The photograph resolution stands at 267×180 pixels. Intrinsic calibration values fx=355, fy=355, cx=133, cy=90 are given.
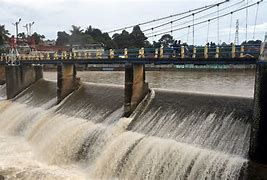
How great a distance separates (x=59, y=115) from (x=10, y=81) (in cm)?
1203

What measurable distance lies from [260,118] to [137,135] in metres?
6.07

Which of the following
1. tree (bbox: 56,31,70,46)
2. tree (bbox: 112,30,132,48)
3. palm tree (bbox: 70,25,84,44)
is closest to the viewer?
tree (bbox: 112,30,132,48)

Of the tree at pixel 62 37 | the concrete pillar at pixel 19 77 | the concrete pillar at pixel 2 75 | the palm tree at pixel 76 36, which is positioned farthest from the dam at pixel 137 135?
the tree at pixel 62 37

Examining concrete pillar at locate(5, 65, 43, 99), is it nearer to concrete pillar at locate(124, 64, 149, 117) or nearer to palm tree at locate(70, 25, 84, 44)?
concrete pillar at locate(124, 64, 149, 117)

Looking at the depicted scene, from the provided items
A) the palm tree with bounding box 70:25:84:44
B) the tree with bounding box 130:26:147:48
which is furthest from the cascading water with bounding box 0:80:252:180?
the palm tree with bounding box 70:25:84:44

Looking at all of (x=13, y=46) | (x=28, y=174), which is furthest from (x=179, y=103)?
(x=13, y=46)

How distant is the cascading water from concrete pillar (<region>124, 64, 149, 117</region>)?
0.63 meters

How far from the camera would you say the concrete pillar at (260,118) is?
996cm

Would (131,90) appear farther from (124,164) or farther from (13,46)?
(13,46)

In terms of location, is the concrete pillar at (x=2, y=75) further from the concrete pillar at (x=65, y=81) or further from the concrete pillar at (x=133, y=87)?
the concrete pillar at (x=133, y=87)

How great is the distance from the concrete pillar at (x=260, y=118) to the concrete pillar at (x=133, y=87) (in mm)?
7777

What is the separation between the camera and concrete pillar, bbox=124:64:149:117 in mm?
17266

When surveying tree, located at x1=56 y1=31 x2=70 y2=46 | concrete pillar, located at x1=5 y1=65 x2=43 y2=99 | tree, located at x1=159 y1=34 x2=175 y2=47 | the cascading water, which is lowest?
the cascading water

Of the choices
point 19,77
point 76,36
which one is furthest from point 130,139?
point 76,36
